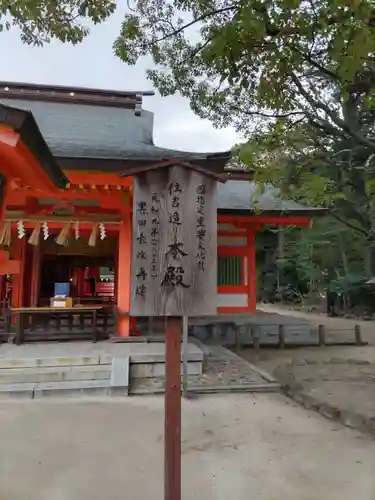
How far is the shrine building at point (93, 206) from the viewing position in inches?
292

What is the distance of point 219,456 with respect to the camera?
159 inches

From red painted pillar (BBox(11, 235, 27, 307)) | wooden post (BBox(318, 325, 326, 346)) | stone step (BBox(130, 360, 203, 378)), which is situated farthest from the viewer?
wooden post (BBox(318, 325, 326, 346))

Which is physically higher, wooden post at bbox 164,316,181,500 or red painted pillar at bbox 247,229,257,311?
red painted pillar at bbox 247,229,257,311

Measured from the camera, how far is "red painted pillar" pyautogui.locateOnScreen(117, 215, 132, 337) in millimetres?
8875

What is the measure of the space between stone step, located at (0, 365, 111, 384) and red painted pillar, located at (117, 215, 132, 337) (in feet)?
6.86

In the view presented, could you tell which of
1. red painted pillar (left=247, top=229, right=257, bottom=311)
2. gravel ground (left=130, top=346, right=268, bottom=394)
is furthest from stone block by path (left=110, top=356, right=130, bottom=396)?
red painted pillar (left=247, top=229, right=257, bottom=311)

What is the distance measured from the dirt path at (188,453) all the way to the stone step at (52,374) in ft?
2.58

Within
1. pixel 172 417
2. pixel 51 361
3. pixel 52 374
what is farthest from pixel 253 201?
pixel 172 417

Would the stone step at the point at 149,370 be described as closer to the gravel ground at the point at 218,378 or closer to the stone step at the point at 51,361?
the gravel ground at the point at 218,378

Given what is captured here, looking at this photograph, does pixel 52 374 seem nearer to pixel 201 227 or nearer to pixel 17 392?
pixel 17 392

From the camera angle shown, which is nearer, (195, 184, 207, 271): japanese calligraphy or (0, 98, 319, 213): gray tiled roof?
(195, 184, 207, 271): japanese calligraphy

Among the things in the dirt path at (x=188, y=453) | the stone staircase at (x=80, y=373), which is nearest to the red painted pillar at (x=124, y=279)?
the stone staircase at (x=80, y=373)

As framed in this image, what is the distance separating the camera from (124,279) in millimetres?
8875

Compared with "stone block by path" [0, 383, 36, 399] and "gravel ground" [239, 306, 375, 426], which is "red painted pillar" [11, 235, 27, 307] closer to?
"stone block by path" [0, 383, 36, 399]
